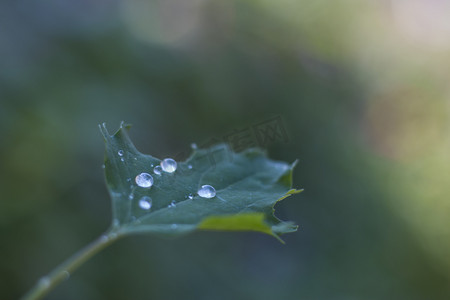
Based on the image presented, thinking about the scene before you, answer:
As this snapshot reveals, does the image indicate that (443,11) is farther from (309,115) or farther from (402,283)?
(402,283)

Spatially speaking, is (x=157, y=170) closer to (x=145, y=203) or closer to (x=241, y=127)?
(x=145, y=203)

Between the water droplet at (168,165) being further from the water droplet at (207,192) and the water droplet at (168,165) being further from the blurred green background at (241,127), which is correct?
the blurred green background at (241,127)

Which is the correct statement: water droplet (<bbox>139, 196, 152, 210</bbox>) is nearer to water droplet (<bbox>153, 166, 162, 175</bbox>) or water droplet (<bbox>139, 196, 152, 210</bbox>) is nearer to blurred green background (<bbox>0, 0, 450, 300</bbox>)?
water droplet (<bbox>153, 166, 162, 175</bbox>)

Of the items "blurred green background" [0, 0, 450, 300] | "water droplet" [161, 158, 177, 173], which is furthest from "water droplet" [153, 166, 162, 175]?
"blurred green background" [0, 0, 450, 300]

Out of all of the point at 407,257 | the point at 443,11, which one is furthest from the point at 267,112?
the point at 443,11

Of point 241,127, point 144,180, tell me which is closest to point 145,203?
point 144,180

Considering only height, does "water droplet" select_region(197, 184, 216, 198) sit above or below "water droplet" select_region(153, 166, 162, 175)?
below

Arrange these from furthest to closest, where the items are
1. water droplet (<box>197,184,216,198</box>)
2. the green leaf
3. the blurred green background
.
Answer: the blurred green background → water droplet (<box>197,184,216,198</box>) → the green leaf

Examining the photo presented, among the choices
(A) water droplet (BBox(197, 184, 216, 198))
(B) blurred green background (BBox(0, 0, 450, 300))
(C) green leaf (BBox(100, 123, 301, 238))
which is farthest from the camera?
(B) blurred green background (BBox(0, 0, 450, 300))
